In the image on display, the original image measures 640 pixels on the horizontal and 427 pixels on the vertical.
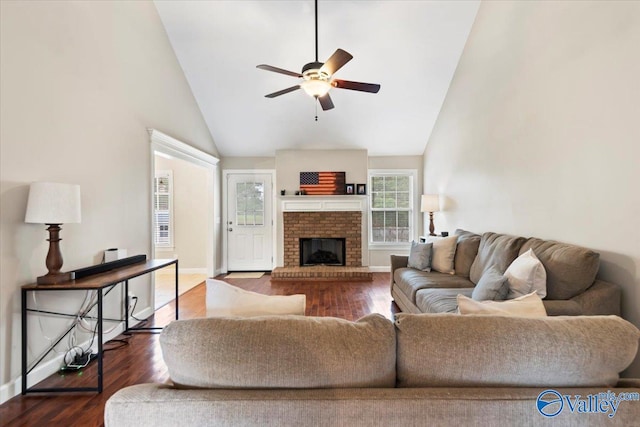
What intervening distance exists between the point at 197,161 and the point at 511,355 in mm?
5110

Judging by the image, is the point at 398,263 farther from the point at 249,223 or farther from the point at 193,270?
the point at 193,270

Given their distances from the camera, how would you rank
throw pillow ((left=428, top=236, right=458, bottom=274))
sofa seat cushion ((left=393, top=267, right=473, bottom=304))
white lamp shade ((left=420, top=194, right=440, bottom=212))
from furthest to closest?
white lamp shade ((left=420, top=194, right=440, bottom=212)) → throw pillow ((left=428, top=236, right=458, bottom=274)) → sofa seat cushion ((left=393, top=267, right=473, bottom=304))

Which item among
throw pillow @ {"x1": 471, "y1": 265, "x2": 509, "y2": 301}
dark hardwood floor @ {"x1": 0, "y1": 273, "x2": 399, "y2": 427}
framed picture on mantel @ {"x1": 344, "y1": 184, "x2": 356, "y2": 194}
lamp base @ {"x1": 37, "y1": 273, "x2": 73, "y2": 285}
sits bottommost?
dark hardwood floor @ {"x1": 0, "y1": 273, "x2": 399, "y2": 427}

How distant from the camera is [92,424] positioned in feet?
6.02

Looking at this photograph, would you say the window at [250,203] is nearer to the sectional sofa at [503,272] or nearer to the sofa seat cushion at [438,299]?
the sectional sofa at [503,272]

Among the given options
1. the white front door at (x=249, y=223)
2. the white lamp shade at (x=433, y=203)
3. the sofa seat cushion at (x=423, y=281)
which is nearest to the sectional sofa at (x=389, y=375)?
the sofa seat cushion at (x=423, y=281)

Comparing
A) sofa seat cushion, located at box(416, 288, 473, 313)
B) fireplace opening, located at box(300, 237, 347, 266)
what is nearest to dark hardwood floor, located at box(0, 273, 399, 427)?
sofa seat cushion, located at box(416, 288, 473, 313)

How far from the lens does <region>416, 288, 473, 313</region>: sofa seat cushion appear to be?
240cm

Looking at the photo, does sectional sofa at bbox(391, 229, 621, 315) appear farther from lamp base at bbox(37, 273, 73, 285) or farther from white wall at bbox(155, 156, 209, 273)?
white wall at bbox(155, 156, 209, 273)

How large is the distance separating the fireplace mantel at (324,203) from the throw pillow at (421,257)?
2.26m

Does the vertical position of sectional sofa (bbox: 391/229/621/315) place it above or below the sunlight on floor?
above

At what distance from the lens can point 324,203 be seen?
6129mm

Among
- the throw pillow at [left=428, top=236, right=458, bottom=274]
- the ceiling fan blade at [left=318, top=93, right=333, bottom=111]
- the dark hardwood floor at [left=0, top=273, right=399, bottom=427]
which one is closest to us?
the dark hardwood floor at [left=0, top=273, right=399, bottom=427]

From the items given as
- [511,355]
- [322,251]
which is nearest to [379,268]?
[322,251]
